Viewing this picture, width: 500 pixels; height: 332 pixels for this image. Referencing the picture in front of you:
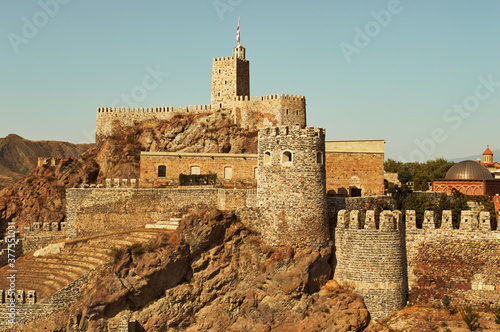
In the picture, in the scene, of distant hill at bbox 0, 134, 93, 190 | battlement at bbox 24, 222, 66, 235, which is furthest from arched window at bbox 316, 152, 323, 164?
distant hill at bbox 0, 134, 93, 190

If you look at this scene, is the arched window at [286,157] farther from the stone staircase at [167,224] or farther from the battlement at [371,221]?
the stone staircase at [167,224]

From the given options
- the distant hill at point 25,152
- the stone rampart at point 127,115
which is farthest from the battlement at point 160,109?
the distant hill at point 25,152

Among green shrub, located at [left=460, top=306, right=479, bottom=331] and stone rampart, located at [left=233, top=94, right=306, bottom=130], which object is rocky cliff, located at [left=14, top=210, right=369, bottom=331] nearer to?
green shrub, located at [left=460, top=306, right=479, bottom=331]

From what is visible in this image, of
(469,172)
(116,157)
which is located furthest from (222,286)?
(469,172)

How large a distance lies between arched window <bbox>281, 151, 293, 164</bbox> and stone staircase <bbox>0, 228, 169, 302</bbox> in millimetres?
8039

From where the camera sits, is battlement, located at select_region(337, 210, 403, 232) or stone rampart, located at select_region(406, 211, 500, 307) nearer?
battlement, located at select_region(337, 210, 403, 232)

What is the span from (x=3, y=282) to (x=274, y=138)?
1696cm

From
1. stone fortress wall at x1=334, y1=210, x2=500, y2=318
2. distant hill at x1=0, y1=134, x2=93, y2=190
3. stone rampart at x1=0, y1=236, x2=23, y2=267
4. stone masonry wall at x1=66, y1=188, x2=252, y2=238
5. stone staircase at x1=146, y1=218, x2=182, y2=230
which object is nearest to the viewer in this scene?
stone fortress wall at x1=334, y1=210, x2=500, y2=318

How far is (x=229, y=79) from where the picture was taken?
56.5 meters

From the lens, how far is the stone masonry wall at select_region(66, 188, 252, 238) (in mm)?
36000

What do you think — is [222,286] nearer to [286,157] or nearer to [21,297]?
[286,157]

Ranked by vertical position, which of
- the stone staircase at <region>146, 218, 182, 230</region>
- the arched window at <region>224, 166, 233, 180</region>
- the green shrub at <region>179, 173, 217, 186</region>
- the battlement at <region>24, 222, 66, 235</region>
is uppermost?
the arched window at <region>224, 166, 233, 180</region>

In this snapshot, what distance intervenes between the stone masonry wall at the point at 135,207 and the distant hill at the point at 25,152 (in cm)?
7106

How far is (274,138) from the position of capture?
31.5 m
